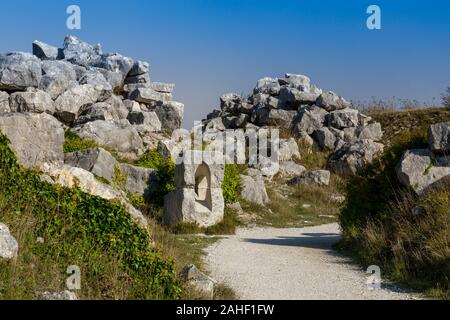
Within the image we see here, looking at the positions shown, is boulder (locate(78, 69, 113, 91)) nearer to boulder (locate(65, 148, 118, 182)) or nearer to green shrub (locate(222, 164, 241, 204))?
green shrub (locate(222, 164, 241, 204))

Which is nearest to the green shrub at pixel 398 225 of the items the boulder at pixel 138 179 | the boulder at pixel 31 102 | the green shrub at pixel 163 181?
the green shrub at pixel 163 181

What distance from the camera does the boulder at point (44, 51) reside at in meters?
31.2

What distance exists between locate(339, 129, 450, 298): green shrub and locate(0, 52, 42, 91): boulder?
15.9 metres

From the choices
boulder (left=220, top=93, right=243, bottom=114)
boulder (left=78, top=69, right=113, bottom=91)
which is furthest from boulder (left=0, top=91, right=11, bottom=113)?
boulder (left=220, top=93, right=243, bottom=114)

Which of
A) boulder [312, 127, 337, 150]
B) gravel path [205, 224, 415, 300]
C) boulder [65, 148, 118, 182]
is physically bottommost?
gravel path [205, 224, 415, 300]

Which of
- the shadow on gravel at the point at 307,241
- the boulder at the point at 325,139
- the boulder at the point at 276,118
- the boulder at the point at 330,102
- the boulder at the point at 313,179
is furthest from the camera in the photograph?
the boulder at the point at 330,102

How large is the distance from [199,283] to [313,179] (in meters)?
16.2

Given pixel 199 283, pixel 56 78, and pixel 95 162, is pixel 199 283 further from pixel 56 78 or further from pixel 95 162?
pixel 56 78

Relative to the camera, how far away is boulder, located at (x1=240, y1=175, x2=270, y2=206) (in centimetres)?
1888

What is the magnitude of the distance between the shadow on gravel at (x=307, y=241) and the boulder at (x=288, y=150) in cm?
1183

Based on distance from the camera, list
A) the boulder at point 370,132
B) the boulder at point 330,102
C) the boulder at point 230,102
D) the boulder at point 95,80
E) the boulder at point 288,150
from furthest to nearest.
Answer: the boulder at point 230,102 < the boulder at point 330,102 < the boulder at point 370,132 < the boulder at point 288,150 < the boulder at point 95,80

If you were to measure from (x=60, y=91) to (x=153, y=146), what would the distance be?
17.0 ft

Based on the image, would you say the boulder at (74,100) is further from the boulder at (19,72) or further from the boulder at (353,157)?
the boulder at (353,157)
